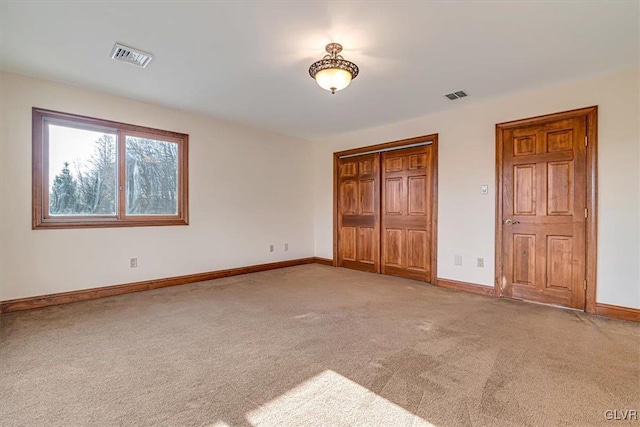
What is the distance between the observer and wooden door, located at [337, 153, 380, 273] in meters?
5.30

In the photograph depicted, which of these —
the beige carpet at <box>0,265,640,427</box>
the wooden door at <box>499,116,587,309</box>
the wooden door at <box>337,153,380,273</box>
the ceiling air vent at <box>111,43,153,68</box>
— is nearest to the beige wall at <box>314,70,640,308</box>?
the wooden door at <box>499,116,587,309</box>

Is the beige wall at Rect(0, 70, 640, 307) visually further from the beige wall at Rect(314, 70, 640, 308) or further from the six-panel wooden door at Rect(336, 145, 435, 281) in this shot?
the six-panel wooden door at Rect(336, 145, 435, 281)

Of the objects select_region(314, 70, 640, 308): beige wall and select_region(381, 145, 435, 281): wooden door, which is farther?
select_region(381, 145, 435, 281): wooden door

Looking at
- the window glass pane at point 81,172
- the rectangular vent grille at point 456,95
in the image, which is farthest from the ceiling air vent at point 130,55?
the rectangular vent grille at point 456,95

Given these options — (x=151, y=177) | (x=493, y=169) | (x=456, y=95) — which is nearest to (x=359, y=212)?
(x=493, y=169)

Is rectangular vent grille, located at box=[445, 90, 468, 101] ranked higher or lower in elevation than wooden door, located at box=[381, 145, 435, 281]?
higher

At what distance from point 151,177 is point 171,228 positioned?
29.6 inches

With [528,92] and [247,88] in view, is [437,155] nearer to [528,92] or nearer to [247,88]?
[528,92]

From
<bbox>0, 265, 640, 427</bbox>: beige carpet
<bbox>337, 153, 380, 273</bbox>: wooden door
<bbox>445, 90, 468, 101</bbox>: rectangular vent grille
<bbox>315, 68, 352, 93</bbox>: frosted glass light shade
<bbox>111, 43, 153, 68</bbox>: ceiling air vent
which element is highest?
<bbox>111, 43, 153, 68</bbox>: ceiling air vent

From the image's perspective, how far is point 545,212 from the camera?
3508 mm

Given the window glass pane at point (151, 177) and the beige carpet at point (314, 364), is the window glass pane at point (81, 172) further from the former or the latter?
the beige carpet at point (314, 364)

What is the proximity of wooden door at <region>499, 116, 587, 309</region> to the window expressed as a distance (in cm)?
438

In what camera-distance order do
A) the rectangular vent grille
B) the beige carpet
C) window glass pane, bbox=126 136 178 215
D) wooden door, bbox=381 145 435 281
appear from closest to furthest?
the beige carpet → the rectangular vent grille → window glass pane, bbox=126 136 178 215 → wooden door, bbox=381 145 435 281

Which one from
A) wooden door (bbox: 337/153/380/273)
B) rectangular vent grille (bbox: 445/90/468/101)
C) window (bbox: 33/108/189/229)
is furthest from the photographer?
wooden door (bbox: 337/153/380/273)
